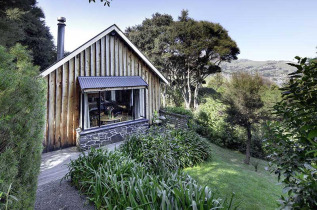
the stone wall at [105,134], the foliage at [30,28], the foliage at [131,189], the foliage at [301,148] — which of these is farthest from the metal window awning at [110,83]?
the foliage at [301,148]

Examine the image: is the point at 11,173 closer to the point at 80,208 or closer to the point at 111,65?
the point at 80,208

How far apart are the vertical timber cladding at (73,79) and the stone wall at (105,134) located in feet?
2.64

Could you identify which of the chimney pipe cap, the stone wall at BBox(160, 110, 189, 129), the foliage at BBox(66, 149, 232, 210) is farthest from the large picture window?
the chimney pipe cap

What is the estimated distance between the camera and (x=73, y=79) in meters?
7.96

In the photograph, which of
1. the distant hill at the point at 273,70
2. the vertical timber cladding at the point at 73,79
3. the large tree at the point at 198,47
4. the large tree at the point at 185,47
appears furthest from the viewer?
the large tree at the point at 185,47

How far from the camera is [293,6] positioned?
6.73 m

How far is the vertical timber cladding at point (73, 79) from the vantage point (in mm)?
7435

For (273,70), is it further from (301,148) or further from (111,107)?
(301,148)

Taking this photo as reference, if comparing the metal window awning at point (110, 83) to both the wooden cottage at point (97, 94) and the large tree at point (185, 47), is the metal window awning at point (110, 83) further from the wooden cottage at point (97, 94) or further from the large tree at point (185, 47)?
the large tree at point (185, 47)

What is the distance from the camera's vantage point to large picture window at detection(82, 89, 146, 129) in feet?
27.1

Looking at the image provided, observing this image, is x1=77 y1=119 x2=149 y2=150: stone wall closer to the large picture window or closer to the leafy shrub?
the large picture window

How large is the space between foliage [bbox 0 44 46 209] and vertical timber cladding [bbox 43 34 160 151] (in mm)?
5451

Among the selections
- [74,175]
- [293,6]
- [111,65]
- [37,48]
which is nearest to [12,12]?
[37,48]

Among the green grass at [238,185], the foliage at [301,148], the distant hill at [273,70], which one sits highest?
the distant hill at [273,70]
